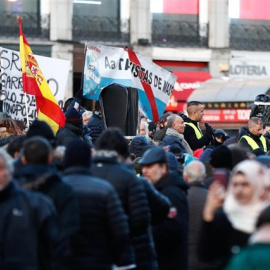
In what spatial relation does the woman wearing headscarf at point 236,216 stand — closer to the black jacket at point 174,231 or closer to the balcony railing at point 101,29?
the black jacket at point 174,231

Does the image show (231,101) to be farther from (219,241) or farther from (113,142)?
(219,241)

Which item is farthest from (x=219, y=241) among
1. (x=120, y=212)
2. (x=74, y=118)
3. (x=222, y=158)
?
(x=74, y=118)

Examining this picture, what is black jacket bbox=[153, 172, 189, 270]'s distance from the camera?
8.46m

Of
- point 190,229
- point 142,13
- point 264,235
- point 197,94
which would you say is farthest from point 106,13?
point 264,235

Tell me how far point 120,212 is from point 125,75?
799cm

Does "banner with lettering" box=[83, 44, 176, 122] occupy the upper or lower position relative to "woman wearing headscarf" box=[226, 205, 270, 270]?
upper

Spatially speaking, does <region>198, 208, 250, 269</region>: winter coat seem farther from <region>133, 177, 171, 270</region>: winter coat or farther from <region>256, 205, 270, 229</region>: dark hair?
<region>133, 177, 171, 270</region>: winter coat

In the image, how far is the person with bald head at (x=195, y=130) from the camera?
15.0 metres

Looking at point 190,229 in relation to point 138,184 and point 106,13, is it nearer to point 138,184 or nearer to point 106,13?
point 138,184

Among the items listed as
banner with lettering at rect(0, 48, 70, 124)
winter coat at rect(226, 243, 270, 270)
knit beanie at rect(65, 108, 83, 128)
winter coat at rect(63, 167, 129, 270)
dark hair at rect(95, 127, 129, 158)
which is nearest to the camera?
winter coat at rect(226, 243, 270, 270)

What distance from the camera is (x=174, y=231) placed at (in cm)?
843

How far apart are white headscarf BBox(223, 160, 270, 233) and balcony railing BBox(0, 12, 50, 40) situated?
27177mm

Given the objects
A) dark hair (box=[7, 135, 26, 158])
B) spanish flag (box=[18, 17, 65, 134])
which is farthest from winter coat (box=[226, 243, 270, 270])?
spanish flag (box=[18, 17, 65, 134])

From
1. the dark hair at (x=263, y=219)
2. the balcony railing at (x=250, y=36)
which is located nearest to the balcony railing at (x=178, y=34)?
the balcony railing at (x=250, y=36)
